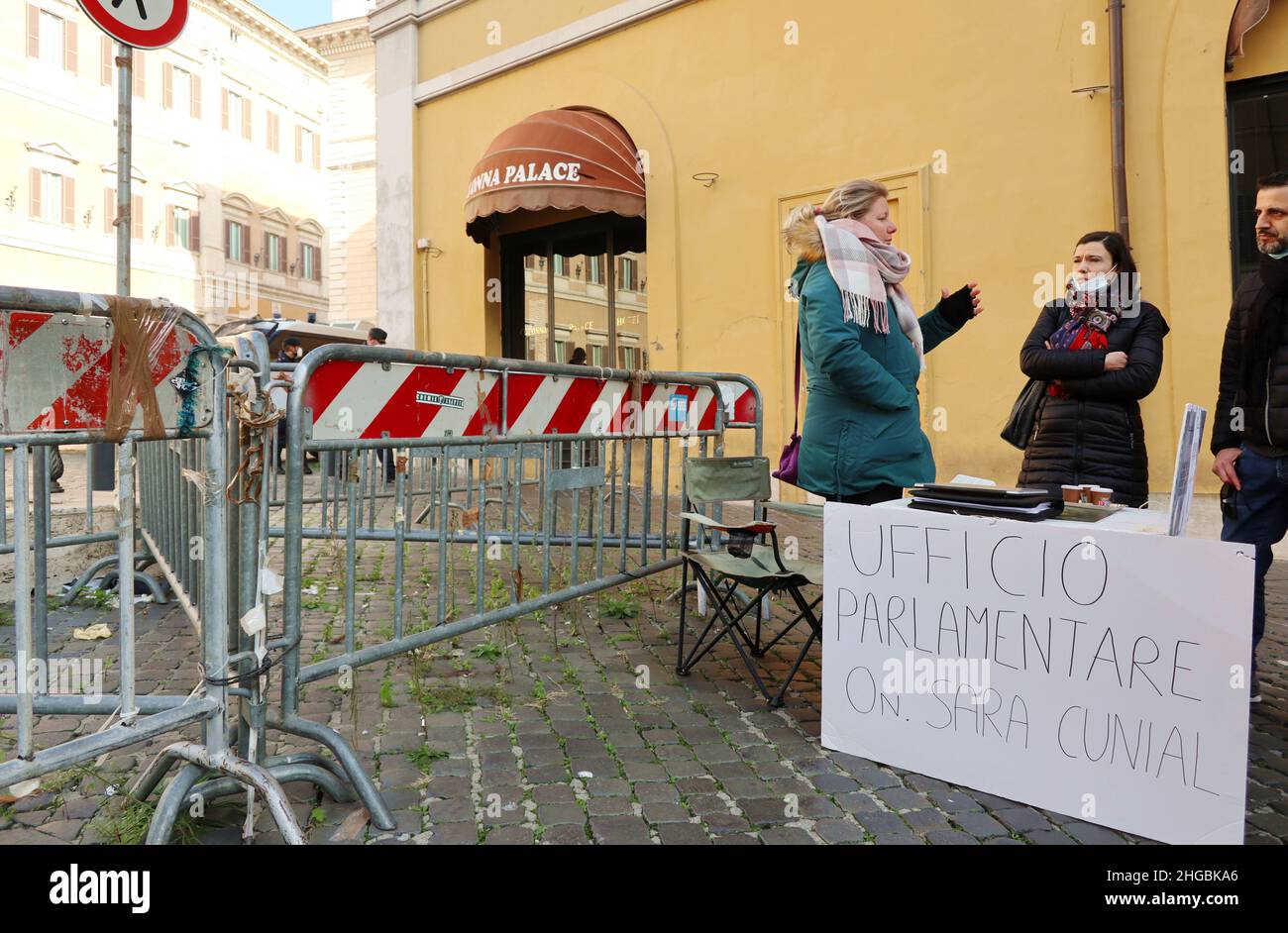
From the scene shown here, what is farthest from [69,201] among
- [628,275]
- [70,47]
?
[628,275]

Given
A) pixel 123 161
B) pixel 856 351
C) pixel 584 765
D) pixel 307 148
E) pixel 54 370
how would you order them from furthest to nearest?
pixel 307 148 → pixel 123 161 → pixel 856 351 → pixel 584 765 → pixel 54 370

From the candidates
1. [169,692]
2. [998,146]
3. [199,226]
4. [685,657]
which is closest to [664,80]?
[998,146]

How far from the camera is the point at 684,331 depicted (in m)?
10.1

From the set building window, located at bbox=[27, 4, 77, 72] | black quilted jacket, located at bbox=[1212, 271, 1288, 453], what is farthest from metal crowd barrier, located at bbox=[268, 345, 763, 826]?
building window, located at bbox=[27, 4, 77, 72]

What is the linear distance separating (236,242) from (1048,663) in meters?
38.6

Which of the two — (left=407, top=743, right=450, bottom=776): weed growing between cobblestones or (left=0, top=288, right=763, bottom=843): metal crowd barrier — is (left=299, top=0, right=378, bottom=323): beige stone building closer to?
(left=0, top=288, right=763, bottom=843): metal crowd barrier

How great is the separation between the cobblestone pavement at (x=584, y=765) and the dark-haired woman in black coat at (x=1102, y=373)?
1.13 metres

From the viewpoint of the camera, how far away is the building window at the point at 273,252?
122 ft

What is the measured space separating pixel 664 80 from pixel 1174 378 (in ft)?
21.0

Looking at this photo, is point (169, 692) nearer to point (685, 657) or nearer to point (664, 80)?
point (685, 657)

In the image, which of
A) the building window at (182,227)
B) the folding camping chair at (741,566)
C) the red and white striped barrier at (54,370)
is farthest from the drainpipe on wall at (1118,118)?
the building window at (182,227)

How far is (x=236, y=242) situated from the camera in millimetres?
35625

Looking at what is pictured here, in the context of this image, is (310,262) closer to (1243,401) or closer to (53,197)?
(53,197)

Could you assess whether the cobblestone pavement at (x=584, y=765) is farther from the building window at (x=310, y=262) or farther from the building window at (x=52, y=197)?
the building window at (x=310, y=262)
